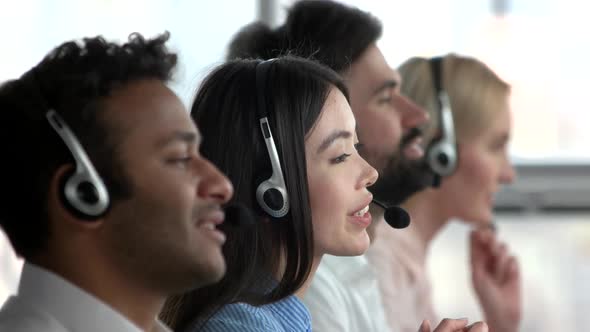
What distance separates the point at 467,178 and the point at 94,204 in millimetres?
1283

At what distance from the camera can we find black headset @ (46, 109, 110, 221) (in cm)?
76

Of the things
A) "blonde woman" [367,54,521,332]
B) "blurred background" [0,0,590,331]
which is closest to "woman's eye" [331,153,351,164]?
"blonde woman" [367,54,521,332]

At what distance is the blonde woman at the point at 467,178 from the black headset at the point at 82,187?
1.07 meters

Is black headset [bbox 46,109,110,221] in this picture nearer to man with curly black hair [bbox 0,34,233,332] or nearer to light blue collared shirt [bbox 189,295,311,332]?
man with curly black hair [bbox 0,34,233,332]

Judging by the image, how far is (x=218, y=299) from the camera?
101cm

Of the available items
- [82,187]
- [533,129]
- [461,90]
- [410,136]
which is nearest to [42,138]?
[82,187]

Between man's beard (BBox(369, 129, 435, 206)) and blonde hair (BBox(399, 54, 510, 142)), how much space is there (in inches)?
3.3

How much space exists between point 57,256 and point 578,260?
2.20 metres

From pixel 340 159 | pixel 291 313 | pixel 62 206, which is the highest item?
→ pixel 62 206

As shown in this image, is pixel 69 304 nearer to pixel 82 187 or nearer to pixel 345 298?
pixel 82 187

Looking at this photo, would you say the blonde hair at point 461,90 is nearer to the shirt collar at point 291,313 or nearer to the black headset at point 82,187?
the shirt collar at point 291,313

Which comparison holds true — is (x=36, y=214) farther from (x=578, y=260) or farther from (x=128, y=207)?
(x=578, y=260)

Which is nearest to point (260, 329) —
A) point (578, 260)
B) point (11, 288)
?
point (11, 288)

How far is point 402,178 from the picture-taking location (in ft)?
5.56
